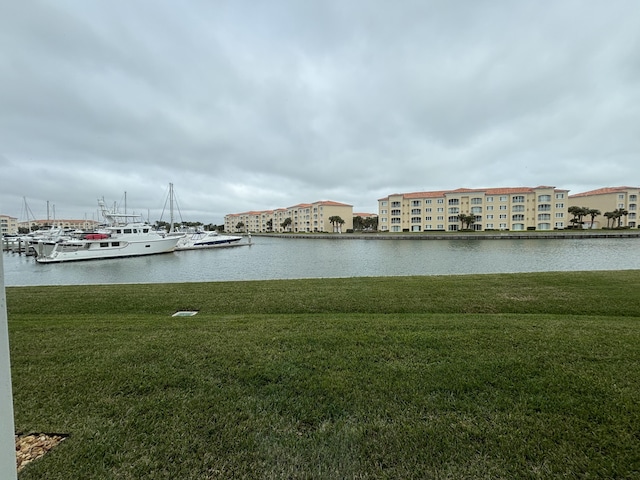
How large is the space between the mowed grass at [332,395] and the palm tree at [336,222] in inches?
3396

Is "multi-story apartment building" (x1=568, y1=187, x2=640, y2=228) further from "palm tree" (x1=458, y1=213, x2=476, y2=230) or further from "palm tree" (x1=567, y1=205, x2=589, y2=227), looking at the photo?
"palm tree" (x1=458, y1=213, x2=476, y2=230)

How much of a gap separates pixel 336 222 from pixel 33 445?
9743 centimetres

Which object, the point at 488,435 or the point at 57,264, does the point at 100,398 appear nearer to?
the point at 488,435

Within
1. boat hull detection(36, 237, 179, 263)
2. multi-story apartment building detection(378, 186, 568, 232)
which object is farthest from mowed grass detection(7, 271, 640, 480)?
multi-story apartment building detection(378, 186, 568, 232)

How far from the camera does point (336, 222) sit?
99688 mm

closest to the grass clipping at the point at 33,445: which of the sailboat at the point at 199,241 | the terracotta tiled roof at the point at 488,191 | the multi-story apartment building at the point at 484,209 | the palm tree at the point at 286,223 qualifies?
the sailboat at the point at 199,241

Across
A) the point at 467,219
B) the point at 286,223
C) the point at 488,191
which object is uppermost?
the point at 488,191

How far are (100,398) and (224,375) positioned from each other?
1.24m

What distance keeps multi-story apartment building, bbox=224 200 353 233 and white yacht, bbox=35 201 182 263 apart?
63027 mm

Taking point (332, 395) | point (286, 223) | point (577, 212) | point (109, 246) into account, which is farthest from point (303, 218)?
point (332, 395)

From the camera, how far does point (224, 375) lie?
392 cm

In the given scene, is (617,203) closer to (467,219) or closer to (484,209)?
(484,209)

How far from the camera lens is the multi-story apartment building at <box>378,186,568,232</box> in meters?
71.9

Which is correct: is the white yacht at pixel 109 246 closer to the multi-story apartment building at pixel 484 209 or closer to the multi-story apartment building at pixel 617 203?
the multi-story apartment building at pixel 484 209
